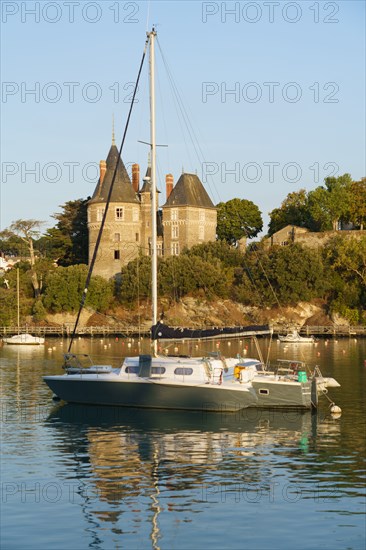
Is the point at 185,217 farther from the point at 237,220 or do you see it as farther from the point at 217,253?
the point at 237,220

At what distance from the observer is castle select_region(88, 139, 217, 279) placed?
371 feet

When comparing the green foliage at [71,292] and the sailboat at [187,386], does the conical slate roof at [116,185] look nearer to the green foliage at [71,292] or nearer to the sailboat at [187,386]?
the green foliage at [71,292]

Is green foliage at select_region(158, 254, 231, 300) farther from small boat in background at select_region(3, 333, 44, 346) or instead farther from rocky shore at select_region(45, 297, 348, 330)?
small boat in background at select_region(3, 333, 44, 346)

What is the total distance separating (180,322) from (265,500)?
7721 centimetres

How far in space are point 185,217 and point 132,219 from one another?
7.13m

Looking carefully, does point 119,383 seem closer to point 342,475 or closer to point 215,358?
point 215,358

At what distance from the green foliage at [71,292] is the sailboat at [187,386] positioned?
6556 cm

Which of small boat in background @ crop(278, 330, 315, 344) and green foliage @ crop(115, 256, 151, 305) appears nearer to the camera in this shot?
small boat in background @ crop(278, 330, 315, 344)

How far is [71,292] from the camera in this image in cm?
10531

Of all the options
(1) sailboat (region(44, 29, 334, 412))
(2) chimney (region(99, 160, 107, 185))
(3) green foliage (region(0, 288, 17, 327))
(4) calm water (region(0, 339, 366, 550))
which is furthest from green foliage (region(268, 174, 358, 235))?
(1) sailboat (region(44, 29, 334, 412))

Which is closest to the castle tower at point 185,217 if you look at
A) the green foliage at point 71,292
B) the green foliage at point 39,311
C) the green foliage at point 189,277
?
the green foliage at point 189,277

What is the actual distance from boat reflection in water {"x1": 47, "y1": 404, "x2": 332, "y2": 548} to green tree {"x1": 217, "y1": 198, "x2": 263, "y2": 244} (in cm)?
9084

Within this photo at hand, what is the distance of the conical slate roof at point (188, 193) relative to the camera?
114m

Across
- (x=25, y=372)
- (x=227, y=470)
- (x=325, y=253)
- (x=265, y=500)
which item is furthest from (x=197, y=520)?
(x=325, y=253)
